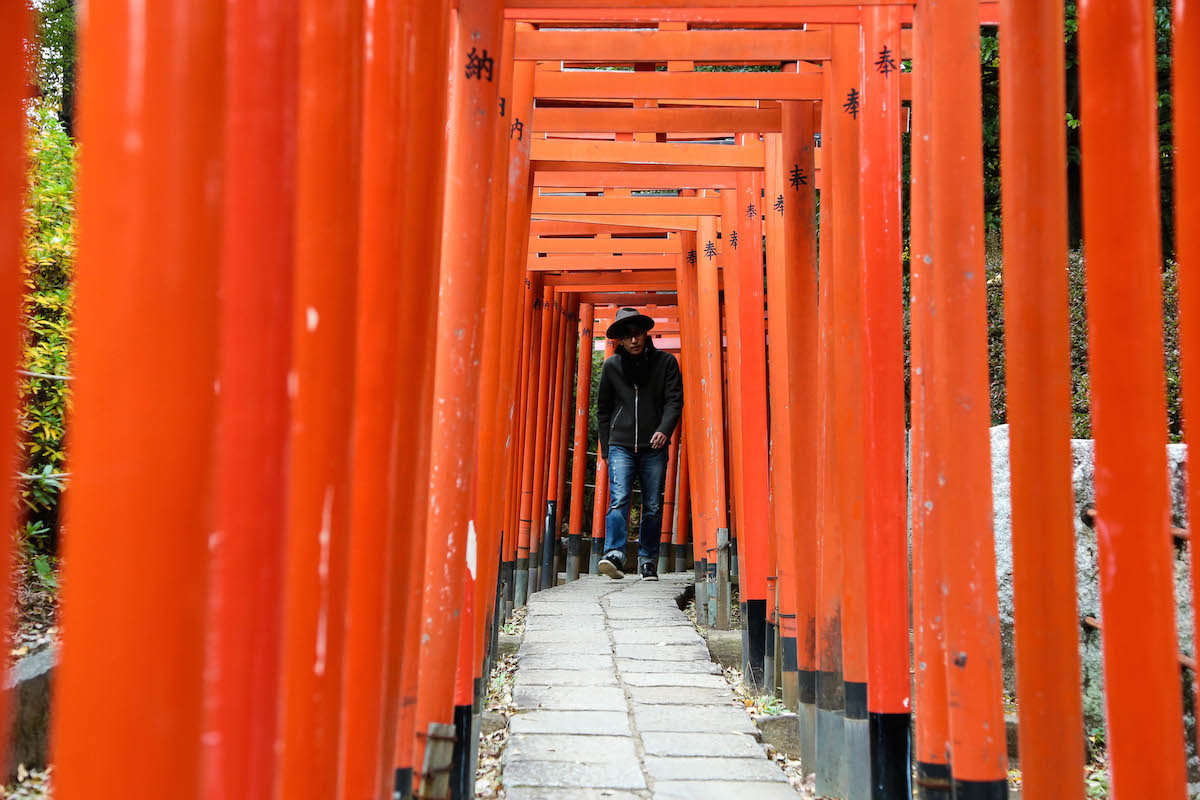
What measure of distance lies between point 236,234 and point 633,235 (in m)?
8.28

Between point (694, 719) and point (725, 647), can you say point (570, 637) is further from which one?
point (694, 719)

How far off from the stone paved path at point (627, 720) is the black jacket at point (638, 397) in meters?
2.26

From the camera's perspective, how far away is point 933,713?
2609 mm

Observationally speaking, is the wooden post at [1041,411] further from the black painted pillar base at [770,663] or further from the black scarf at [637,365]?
the black scarf at [637,365]

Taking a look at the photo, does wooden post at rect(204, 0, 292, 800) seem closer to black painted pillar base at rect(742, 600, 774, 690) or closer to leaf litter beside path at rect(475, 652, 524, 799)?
leaf litter beside path at rect(475, 652, 524, 799)

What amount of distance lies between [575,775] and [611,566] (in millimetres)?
5244

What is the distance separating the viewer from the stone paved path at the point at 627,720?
12.1 feet

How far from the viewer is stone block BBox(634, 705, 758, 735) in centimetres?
446

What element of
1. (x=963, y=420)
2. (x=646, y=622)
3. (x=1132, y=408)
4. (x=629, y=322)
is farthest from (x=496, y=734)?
(x=629, y=322)

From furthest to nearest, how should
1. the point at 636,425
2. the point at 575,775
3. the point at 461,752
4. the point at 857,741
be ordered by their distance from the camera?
the point at 636,425, the point at 575,775, the point at 857,741, the point at 461,752

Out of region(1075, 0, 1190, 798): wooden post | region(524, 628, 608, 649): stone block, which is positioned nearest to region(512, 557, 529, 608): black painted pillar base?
region(524, 628, 608, 649): stone block

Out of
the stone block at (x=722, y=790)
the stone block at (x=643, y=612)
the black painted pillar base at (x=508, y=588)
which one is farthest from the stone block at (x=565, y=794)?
the black painted pillar base at (x=508, y=588)

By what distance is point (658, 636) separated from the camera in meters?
6.62

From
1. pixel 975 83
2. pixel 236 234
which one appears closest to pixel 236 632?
pixel 236 234
